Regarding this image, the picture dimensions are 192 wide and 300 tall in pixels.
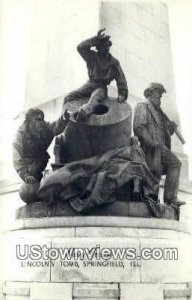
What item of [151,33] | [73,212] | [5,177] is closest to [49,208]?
[73,212]

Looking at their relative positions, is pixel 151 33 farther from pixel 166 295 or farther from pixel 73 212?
pixel 166 295

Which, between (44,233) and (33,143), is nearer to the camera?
(44,233)

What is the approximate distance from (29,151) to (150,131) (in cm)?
147

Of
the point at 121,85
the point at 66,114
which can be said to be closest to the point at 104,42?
the point at 121,85

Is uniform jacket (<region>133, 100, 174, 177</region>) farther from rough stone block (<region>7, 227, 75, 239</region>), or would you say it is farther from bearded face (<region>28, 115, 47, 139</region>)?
rough stone block (<region>7, 227, 75, 239</region>)

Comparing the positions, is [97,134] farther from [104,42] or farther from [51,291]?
[51,291]

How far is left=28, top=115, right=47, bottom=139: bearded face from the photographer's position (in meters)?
5.66

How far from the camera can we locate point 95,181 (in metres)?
5.11

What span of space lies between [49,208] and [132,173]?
983mm

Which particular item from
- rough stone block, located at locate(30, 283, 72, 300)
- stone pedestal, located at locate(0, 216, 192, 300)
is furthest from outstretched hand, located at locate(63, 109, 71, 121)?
rough stone block, located at locate(30, 283, 72, 300)

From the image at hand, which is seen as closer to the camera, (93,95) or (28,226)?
(28,226)

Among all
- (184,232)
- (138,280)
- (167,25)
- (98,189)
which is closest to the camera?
(138,280)

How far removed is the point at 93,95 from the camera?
560cm

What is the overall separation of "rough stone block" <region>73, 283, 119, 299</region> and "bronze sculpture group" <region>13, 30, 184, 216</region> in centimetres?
81
